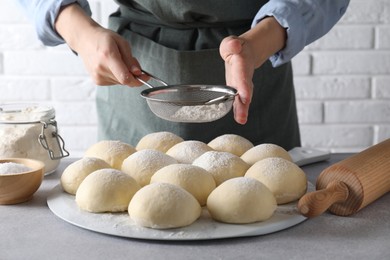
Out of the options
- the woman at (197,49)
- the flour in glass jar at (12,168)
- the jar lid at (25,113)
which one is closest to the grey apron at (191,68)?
the woman at (197,49)

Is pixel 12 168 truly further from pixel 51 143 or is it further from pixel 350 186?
pixel 350 186

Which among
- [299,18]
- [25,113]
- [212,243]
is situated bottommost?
[212,243]

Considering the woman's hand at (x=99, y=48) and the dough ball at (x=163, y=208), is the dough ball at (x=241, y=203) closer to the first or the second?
the dough ball at (x=163, y=208)

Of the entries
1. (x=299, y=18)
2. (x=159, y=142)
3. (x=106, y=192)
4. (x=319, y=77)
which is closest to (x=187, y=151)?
(x=159, y=142)

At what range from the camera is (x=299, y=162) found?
1.02 m

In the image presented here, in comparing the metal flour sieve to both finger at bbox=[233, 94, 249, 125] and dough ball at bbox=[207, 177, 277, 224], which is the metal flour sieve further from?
dough ball at bbox=[207, 177, 277, 224]

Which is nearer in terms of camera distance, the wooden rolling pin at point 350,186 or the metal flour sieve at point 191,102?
the wooden rolling pin at point 350,186

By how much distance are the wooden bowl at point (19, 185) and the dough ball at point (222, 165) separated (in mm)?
199

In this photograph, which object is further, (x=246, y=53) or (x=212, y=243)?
(x=246, y=53)

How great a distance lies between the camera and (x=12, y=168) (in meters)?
0.86

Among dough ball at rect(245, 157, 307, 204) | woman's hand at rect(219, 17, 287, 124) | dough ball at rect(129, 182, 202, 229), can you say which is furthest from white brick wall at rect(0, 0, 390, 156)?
dough ball at rect(129, 182, 202, 229)

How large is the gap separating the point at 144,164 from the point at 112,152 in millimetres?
84

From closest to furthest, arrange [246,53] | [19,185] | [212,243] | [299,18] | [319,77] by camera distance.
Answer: [212,243]
[19,185]
[246,53]
[299,18]
[319,77]

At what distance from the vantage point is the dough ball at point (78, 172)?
86 cm
